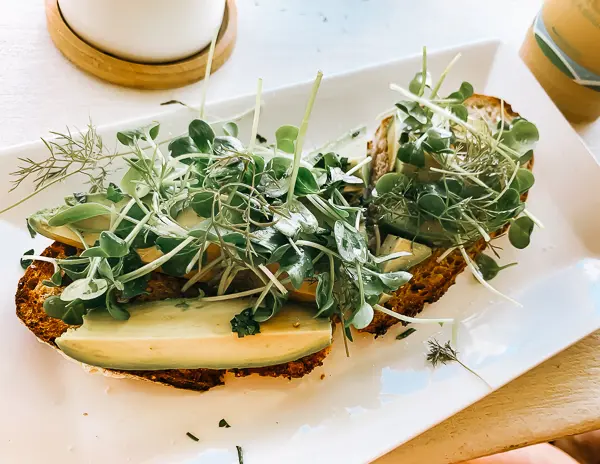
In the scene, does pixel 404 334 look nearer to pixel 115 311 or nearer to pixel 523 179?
pixel 523 179

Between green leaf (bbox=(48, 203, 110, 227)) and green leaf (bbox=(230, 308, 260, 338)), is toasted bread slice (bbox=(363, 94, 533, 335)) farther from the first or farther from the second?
green leaf (bbox=(48, 203, 110, 227))

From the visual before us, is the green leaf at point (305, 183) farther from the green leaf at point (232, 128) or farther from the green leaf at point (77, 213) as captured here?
the green leaf at point (77, 213)

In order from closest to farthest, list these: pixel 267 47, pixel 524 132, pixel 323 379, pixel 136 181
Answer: pixel 136 181
pixel 323 379
pixel 524 132
pixel 267 47

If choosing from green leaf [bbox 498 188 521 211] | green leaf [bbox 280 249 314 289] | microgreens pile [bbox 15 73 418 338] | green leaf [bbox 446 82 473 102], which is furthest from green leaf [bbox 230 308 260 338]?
green leaf [bbox 446 82 473 102]

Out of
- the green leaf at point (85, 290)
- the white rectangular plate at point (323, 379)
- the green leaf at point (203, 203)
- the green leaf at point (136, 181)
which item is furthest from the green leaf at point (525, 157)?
the green leaf at point (85, 290)

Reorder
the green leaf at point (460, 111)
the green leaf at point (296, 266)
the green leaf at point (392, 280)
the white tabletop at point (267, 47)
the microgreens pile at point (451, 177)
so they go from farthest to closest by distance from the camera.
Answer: the white tabletop at point (267, 47) → the green leaf at point (460, 111) → the microgreens pile at point (451, 177) → the green leaf at point (392, 280) → the green leaf at point (296, 266)

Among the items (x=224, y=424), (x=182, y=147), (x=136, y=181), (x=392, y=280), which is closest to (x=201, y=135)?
(x=182, y=147)
